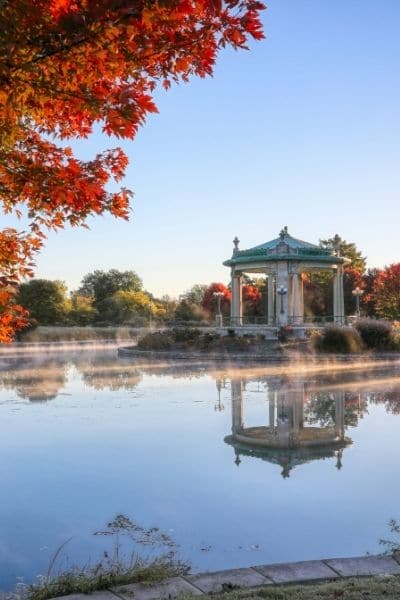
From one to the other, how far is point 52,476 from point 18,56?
4.92 m

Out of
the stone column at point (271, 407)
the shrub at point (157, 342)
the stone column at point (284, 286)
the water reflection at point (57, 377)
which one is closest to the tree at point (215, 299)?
the stone column at point (284, 286)

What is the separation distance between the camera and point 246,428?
9.98m

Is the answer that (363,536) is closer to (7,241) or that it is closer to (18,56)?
(7,241)

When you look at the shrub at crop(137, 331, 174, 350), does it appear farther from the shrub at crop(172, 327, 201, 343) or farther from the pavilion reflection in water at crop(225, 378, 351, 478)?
the pavilion reflection in water at crop(225, 378, 351, 478)

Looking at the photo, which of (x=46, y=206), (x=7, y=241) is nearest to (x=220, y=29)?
(x=46, y=206)

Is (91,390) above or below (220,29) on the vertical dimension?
below

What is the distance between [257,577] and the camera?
3928 mm

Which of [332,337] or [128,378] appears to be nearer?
[128,378]

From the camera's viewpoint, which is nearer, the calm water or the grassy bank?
the grassy bank

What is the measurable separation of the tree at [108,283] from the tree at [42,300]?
28.2 meters

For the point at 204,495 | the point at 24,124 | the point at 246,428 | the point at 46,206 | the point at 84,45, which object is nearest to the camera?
the point at 84,45

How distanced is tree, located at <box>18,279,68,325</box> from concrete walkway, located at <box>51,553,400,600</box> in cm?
5407

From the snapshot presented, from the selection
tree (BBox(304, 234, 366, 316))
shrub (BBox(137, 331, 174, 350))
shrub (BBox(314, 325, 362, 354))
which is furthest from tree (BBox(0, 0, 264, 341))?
tree (BBox(304, 234, 366, 316))

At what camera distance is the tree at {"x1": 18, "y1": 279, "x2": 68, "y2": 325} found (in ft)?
185
